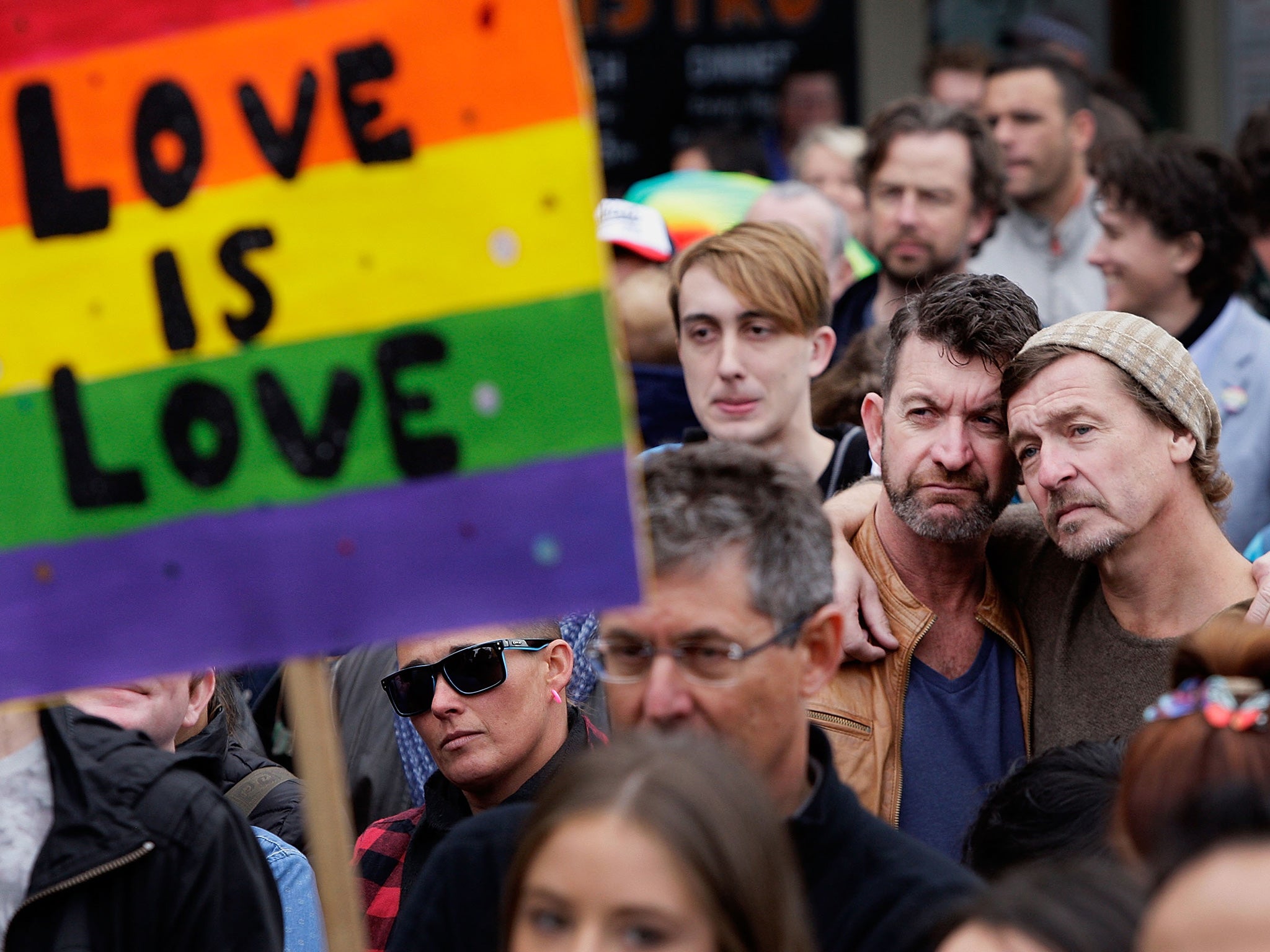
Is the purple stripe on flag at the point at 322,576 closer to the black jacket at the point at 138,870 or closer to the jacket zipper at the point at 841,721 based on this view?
the black jacket at the point at 138,870

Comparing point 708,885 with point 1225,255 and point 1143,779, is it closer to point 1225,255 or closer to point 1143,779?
point 1143,779

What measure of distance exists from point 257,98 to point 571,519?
27.8 inches

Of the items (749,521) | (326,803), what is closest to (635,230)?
(749,521)

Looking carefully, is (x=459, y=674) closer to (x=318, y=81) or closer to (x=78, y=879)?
(x=78, y=879)

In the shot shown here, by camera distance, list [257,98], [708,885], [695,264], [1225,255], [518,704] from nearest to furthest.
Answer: [708,885], [257,98], [518,704], [695,264], [1225,255]

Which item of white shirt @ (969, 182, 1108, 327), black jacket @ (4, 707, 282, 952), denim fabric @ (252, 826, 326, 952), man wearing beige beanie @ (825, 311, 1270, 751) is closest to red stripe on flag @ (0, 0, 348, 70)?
black jacket @ (4, 707, 282, 952)

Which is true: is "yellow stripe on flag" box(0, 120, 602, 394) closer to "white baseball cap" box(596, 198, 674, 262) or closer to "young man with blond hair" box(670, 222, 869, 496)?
"young man with blond hair" box(670, 222, 869, 496)

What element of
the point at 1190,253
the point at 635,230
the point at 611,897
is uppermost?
the point at 635,230

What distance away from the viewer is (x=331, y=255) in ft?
7.41

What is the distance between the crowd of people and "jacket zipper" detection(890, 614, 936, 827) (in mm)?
14

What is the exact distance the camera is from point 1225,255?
491 cm

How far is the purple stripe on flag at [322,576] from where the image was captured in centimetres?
218

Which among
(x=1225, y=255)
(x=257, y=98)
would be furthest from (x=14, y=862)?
(x=1225, y=255)

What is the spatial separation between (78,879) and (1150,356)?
199cm
